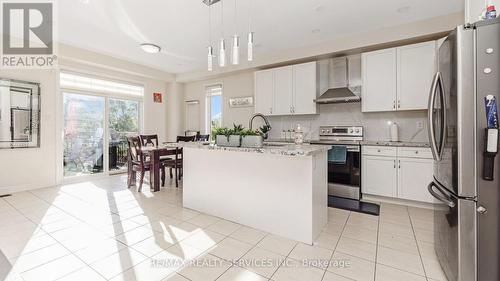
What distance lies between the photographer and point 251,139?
2.36m

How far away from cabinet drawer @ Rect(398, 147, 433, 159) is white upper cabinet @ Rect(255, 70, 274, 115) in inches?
92.7

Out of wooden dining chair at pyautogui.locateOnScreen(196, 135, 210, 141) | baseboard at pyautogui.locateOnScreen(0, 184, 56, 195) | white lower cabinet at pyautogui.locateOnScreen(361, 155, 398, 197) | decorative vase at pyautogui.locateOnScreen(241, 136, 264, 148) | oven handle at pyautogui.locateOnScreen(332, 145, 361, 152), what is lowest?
baseboard at pyautogui.locateOnScreen(0, 184, 56, 195)

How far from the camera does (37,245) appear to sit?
82.5 inches

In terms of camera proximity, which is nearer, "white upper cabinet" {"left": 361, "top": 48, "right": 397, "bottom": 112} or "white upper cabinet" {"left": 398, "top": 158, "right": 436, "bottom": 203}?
"white upper cabinet" {"left": 398, "top": 158, "right": 436, "bottom": 203}

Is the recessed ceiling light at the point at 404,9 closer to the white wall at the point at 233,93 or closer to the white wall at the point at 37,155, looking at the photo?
the white wall at the point at 233,93

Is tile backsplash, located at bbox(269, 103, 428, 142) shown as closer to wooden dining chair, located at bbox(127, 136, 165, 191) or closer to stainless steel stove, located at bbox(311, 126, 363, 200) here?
stainless steel stove, located at bbox(311, 126, 363, 200)

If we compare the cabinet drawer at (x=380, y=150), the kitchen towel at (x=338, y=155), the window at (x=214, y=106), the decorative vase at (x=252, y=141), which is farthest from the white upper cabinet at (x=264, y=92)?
the decorative vase at (x=252, y=141)

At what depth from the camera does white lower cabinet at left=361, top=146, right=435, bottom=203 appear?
301 cm

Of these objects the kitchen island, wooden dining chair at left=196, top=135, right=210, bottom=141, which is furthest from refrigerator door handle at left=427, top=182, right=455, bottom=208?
wooden dining chair at left=196, top=135, right=210, bottom=141

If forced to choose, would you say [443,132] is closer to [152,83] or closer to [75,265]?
[75,265]

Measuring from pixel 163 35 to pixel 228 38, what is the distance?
1.09 m

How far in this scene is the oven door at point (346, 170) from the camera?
11.2ft

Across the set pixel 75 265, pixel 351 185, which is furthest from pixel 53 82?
pixel 351 185

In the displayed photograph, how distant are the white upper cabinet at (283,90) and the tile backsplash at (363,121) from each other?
33 centimetres
